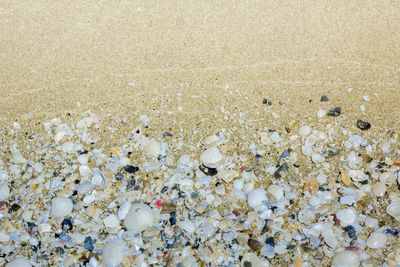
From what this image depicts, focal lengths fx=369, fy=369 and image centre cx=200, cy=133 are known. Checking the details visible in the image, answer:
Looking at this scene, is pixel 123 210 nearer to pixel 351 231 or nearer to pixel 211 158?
pixel 211 158

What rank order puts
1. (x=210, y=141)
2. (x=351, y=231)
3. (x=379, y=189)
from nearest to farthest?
(x=351, y=231) < (x=379, y=189) < (x=210, y=141)

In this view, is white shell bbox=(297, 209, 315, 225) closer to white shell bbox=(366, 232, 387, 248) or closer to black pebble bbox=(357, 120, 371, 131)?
white shell bbox=(366, 232, 387, 248)

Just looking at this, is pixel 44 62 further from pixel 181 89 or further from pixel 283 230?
pixel 283 230

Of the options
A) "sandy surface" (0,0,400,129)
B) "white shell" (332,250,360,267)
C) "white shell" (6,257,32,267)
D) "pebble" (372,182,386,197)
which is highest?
"sandy surface" (0,0,400,129)

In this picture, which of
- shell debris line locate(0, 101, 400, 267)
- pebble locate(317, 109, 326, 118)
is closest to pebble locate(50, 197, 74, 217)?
shell debris line locate(0, 101, 400, 267)

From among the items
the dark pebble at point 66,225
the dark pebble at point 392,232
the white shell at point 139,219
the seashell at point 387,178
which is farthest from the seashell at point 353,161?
the dark pebble at point 66,225

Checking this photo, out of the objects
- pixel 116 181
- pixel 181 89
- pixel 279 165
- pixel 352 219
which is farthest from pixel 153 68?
pixel 352 219

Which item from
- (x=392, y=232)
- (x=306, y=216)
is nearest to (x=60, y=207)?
(x=306, y=216)
